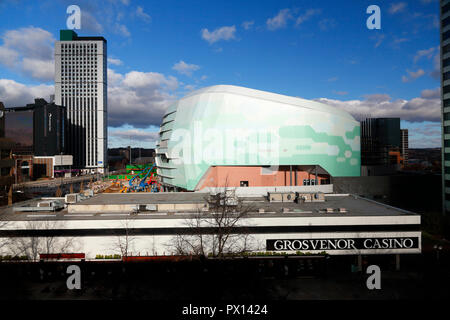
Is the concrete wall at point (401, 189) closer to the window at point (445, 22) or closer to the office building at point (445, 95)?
the office building at point (445, 95)

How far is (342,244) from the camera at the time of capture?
84.3ft

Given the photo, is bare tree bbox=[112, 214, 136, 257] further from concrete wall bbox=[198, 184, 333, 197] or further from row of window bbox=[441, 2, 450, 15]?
row of window bbox=[441, 2, 450, 15]

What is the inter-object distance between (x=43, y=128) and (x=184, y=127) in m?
114

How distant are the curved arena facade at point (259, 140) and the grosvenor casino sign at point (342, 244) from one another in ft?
66.8

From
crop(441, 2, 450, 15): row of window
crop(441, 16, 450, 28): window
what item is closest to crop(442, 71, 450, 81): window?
crop(441, 16, 450, 28): window

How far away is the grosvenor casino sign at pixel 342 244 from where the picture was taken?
2555cm

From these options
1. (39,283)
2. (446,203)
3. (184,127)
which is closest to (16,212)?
(39,283)

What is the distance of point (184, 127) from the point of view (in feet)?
164

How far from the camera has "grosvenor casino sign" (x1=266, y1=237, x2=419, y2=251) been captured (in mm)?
25547

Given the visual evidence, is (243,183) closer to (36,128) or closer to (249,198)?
(249,198)

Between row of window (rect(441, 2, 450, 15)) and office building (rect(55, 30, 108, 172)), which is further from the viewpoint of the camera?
office building (rect(55, 30, 108, 172))

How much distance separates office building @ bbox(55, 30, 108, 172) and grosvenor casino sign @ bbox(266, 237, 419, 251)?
475ft
